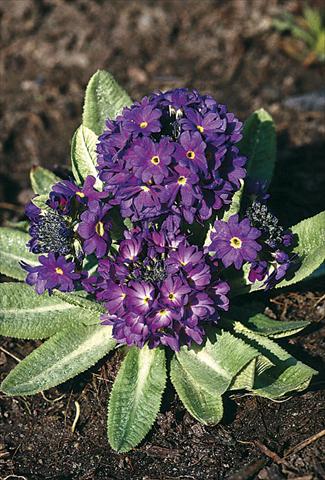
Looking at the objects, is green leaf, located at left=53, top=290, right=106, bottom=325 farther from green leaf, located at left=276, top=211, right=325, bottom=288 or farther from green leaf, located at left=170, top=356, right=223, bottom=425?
green leaf, located at left=276, top=211, right=325, bottom=288

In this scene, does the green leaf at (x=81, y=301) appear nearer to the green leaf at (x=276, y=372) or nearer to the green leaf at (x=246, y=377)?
the green leaf at (x=276, y=372)

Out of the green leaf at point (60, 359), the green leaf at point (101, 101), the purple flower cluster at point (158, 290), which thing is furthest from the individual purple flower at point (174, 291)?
the green leaf at point (101, 101)

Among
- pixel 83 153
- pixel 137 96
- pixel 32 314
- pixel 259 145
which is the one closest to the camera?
pixel 32 314

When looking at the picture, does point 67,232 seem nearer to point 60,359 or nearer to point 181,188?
point 181,188

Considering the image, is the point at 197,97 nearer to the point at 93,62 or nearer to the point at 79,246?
the point at 79,246

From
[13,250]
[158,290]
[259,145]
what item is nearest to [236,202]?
[158,290]
